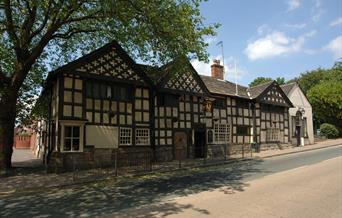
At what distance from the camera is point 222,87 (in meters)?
28.9

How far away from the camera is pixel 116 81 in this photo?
20.5 metres

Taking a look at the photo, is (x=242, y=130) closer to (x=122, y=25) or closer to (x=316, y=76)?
(x=122, y=25)

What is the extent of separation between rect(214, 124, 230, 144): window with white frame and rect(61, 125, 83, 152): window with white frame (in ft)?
39.1

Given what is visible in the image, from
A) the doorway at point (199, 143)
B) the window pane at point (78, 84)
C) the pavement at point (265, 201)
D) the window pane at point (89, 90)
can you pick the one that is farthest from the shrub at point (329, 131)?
the window pane at point (78, 84)

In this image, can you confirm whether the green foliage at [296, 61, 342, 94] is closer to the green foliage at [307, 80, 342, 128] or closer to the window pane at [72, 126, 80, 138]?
the green foliage at [307, 80, 342, 128]

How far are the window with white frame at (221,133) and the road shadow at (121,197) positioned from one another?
36.5 ft

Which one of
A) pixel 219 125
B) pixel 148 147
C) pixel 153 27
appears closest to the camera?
pixel 153 27

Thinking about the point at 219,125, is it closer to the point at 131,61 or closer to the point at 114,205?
the point at 131,61

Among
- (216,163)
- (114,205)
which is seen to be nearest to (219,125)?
(216,163)

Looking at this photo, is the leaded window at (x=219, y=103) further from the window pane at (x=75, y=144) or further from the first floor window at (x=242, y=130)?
the window pane at (x=75, y=144)

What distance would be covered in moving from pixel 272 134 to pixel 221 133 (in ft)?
24.1

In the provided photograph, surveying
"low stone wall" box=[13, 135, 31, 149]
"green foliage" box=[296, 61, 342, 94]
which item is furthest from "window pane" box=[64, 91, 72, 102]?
"green foliage" box=[296, 61, 342, 94]

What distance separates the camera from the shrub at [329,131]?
44.3 m

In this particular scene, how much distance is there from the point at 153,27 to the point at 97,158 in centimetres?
877
